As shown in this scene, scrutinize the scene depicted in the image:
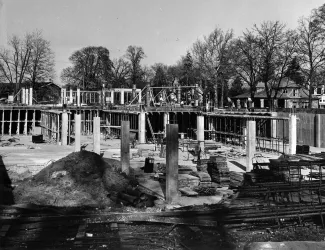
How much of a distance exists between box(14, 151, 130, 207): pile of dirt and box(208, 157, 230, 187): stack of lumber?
146 inches

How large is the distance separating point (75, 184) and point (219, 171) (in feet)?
19.0

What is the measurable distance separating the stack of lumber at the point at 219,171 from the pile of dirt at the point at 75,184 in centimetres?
371

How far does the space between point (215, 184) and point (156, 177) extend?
2907 millimetres

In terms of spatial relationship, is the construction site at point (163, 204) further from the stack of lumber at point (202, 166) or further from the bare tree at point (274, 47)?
the bare tree at point (274, 47)

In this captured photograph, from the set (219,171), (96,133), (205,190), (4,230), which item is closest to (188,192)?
(205,190)

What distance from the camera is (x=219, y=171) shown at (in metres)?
16.1

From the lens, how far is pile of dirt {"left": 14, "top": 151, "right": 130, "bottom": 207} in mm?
12641

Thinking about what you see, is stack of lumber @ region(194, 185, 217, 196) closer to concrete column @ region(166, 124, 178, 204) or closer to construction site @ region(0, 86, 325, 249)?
construction site @ region(0, 86, 325, 249)

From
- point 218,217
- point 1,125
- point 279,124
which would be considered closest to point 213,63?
point 279,124

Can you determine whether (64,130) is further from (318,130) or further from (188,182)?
(318,130)

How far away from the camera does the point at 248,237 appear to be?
8.94m

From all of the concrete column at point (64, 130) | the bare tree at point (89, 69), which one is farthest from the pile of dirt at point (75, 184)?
the bare tree at point (89, 69)

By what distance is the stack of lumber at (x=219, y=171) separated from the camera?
15.8 meters

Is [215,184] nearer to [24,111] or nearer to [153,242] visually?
[153,242]
